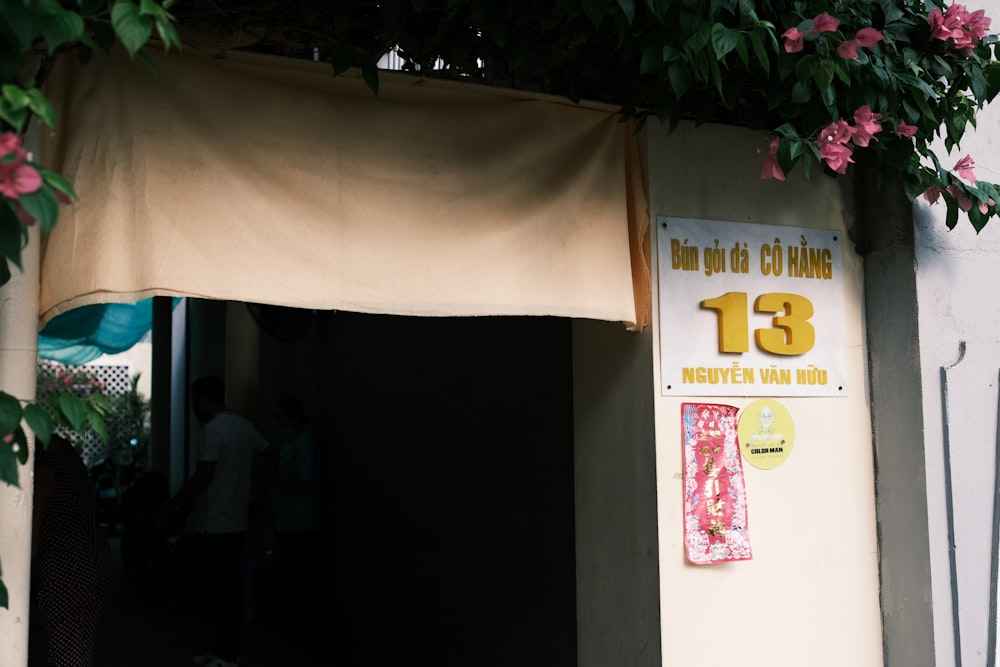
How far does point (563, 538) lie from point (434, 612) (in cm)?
174

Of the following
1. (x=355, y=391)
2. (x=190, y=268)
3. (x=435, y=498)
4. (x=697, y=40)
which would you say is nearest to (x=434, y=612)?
(x=435, y=498)

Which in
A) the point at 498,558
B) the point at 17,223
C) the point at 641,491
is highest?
the point at 17,223

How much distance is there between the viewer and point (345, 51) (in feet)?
10.8

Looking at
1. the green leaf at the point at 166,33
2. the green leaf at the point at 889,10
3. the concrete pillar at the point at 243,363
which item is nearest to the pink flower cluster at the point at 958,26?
the green leaf at the point at 889,10

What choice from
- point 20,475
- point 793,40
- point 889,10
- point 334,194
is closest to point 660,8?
point 793,40

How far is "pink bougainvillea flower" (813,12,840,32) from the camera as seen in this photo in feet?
10.8

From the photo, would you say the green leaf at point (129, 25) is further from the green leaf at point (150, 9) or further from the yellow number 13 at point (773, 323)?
the yellow number 13 at point (773, 323)

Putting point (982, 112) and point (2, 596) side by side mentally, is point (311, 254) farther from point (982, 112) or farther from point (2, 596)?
point (982, 112)

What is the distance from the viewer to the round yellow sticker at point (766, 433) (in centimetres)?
396

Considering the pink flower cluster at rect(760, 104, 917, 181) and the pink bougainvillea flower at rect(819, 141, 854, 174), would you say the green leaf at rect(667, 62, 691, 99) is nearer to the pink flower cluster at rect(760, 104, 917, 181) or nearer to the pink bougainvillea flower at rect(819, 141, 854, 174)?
the pink flower cluster at rect(760, 104, 917, 181)

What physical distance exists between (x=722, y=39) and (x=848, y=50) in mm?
495

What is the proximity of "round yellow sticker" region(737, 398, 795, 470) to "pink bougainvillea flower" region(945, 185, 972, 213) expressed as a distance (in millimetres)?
1068

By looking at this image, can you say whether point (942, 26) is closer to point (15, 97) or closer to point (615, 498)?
point (615, 498)

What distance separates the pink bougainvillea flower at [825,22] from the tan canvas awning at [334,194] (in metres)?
0.88
